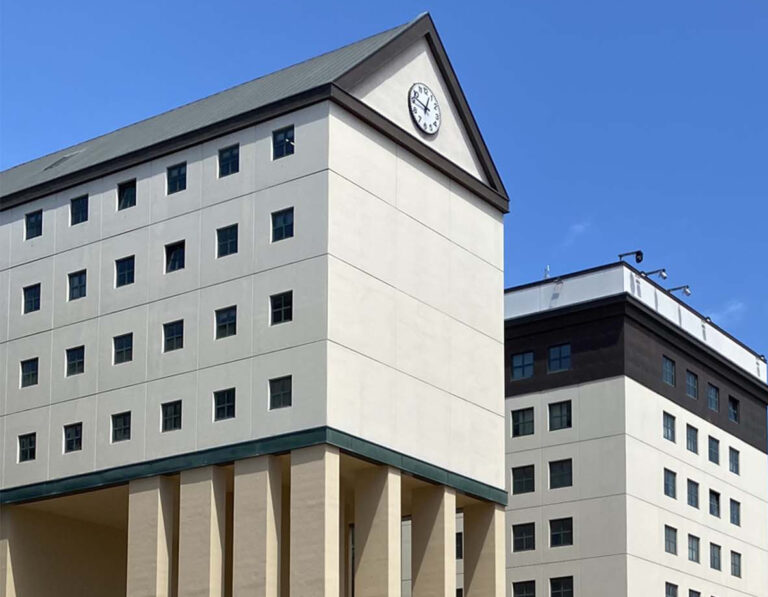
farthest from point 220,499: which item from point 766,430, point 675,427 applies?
point 766,430

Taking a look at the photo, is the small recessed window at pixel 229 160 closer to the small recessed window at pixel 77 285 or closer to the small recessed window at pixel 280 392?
the small recessed window at pixel 77 285

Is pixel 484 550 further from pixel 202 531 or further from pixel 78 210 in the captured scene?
pixel 78 210

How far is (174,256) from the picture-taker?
65.2 metres

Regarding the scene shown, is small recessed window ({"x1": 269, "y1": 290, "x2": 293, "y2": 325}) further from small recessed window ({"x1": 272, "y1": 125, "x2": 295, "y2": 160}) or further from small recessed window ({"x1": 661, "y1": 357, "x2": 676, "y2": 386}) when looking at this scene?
small recessed window ({"x1": 661, "y1": 357, "x2": 676, "y2": 386})

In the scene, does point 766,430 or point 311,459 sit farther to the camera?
point 766,430

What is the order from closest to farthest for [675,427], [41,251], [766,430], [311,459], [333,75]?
1. [311,459]
2. [333,75]
3. [41,251]
4. [675,427]
5. [766,430]

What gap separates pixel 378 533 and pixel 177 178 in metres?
15.9

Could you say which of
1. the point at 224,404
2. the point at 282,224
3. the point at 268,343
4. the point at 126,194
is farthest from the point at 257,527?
the point at 126,194

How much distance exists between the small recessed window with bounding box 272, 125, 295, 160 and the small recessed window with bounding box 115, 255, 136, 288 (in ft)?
24.6

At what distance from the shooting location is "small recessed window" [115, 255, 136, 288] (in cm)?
6619

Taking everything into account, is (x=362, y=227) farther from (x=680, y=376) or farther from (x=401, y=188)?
(x=680, y=376)

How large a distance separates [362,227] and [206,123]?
7839 mm

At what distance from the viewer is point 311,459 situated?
58938 millimetres

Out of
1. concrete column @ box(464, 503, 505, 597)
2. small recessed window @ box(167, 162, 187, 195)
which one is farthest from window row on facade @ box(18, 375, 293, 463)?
concrete column @ box(464, 503, 505, 597)
